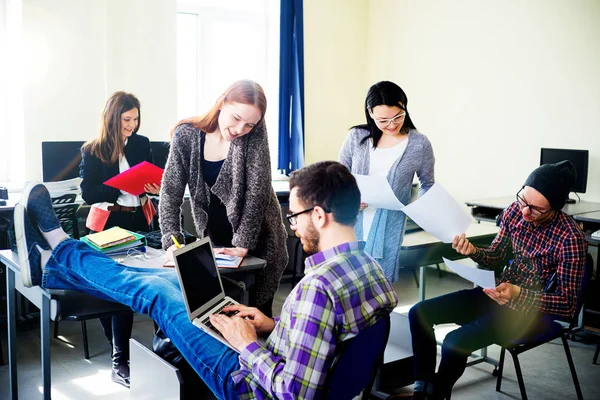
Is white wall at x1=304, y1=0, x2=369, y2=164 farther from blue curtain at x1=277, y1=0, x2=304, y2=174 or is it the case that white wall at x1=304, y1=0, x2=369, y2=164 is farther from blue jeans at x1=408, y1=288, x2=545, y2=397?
blue jeans at x1=408, y1=288, x2=545, y2=397

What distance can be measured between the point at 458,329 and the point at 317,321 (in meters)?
1.22

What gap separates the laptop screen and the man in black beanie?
0.97 meters

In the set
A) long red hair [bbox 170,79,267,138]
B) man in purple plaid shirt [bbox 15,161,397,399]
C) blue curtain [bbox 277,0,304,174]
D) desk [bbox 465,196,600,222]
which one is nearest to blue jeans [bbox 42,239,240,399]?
man in purple plaid shirt [bbox 15,161,397,399]

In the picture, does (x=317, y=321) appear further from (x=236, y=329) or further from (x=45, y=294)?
(x=45, y=294)

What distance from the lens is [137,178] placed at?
9.71 ft

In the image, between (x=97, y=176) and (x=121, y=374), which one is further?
(x=97, y=176)

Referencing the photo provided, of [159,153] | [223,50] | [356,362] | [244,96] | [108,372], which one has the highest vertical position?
[223,50]

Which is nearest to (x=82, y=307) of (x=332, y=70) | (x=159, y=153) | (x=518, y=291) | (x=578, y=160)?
(x=518, y=291)

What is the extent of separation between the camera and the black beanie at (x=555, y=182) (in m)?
2.44

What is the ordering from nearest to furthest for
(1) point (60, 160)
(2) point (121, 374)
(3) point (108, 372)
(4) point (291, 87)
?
(2) point (121, 374)
(3) point (108, 372)
(1) point (60, 160)
(4) point (291, 87)

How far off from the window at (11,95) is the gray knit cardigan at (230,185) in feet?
8.24

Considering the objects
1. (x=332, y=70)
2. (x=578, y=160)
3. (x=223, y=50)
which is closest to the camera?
(x=578, y=160)

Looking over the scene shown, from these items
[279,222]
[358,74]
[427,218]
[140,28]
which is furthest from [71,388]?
[358,74]

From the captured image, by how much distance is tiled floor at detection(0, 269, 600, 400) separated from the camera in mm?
3055
